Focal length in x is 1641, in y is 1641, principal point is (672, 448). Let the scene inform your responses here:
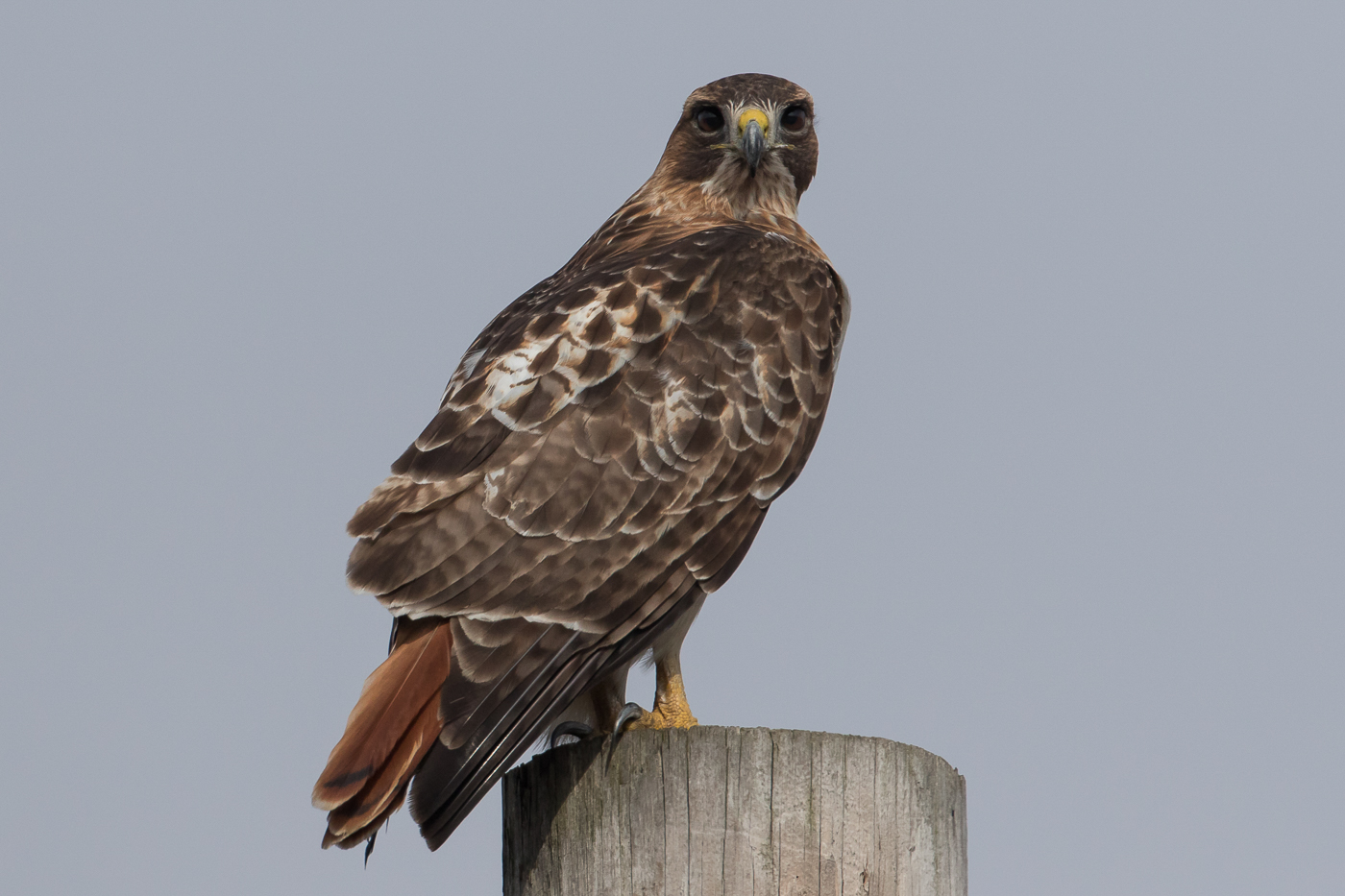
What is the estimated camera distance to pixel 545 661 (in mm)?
4227

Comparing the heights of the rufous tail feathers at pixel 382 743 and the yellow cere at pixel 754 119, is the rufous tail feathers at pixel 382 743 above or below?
below

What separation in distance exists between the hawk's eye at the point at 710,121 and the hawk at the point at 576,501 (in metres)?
0.73

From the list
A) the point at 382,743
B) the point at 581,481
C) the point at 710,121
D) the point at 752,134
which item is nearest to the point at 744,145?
the point at 752,134

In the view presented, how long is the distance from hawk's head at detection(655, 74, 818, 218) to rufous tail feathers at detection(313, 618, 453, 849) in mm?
2936

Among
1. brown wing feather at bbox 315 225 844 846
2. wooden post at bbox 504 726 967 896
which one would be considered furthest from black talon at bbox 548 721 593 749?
wooden post at bbox 504 726 967 896

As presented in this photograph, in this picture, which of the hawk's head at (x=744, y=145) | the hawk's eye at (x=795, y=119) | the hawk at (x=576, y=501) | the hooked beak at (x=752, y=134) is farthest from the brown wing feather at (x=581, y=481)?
the hawk's eye at (x=795, y=119)

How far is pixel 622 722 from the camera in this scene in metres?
4.31

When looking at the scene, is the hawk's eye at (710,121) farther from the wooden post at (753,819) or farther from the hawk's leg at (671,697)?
the wooden post at (753,819)

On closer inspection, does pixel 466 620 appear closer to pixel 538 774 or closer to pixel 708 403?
pixel 538 774

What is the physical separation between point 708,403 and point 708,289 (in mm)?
458

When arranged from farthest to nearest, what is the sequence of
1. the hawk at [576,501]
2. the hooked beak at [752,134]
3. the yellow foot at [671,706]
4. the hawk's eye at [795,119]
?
the hawk's eye at [795,119]
the hooked beak at [752,134]
the yellow foot at [671,706]
the hawk at [576,501]

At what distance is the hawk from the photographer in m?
3.97

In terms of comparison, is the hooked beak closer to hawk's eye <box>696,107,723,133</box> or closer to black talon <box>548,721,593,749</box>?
hawk's eye <box>696,107,723,133</box>

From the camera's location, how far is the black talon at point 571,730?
4.77 m
